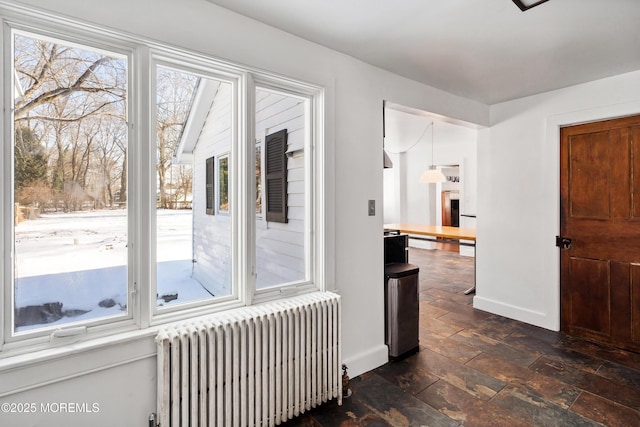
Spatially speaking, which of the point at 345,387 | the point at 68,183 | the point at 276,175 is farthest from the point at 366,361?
the point at 68,183

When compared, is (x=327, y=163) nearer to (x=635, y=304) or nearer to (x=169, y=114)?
(x=169, y=114)

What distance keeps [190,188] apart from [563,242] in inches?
146

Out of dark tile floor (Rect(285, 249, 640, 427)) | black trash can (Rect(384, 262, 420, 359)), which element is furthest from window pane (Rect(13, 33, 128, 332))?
black trash can (Rect(384, 262, 420, 359))

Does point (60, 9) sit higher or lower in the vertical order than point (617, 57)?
lower

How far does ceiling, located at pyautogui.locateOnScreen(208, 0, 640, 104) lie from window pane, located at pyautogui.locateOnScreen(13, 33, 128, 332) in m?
0.87

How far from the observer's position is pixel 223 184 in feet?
7.15

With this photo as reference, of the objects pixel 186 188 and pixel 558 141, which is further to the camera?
pixel 558 141

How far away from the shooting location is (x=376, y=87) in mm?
2693

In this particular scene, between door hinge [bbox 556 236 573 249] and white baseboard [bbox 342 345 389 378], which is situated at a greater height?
door hinge [bbox 556 236 573 249]

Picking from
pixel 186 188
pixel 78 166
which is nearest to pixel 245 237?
pixel 186 188

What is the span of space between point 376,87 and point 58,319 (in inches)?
104

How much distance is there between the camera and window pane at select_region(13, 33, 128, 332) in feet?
4.87

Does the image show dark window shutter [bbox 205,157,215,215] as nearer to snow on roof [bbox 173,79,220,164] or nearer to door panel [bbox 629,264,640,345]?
snow on roof [bbox 173,79,220,164]

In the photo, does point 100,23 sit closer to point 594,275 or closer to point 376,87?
point 376,87
